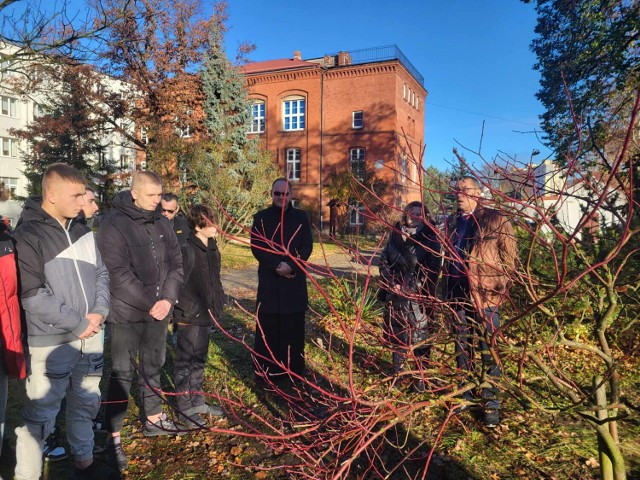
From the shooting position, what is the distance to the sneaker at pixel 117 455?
2.97 meters

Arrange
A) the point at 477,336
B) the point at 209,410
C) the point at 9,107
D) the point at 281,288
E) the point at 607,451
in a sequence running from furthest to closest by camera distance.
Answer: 1. the point at 9,107
2. the point at 281,288
3. the point at 209,410
4. the point at 607,451
5. the point at 477,336

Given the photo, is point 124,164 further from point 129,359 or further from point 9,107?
point 129,359

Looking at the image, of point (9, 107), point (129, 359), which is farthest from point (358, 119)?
point (9, 107)

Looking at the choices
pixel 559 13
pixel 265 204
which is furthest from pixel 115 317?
pixel 265 204

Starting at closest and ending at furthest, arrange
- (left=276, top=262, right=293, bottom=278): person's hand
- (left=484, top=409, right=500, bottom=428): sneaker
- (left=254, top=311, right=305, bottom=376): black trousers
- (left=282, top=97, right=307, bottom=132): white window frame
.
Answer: (left=484, top=409, right=500, bottom=428): sneaker < (left=276, top=262, right=293, bottom=278): person's hand < (left=254, top=311, right=305, bottom=376): black trousers < (left=282, top=97, right=307, bottom=132): white window frame

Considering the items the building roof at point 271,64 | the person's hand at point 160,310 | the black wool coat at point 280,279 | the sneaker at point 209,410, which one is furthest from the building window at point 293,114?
the person's hand at point 160,310

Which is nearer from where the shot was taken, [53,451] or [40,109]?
[53,451]

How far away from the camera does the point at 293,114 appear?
103ft

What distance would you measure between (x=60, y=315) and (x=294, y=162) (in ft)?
96.9

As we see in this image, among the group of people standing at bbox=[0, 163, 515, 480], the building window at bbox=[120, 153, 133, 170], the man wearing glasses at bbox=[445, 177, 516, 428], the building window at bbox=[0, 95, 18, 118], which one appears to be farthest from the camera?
the building window at bbox=[0, 95, 18, 118]

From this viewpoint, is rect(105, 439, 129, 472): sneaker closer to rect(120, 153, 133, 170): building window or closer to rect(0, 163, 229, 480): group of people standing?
rect(0, 163, 229, 480): group of people standing

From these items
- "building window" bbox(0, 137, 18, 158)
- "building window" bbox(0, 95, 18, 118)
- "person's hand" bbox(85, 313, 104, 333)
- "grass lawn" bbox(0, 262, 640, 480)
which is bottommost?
"grass lawn" bbox(0, 262, 640, 480)

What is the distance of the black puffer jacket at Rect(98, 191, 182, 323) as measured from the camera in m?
3.07

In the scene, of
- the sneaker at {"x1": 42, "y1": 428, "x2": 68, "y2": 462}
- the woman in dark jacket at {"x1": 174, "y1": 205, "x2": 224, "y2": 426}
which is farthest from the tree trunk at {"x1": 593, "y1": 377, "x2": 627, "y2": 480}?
the sneaker at {"x1": 42, "y1": 428, "x2": 68, "y2": 462}
